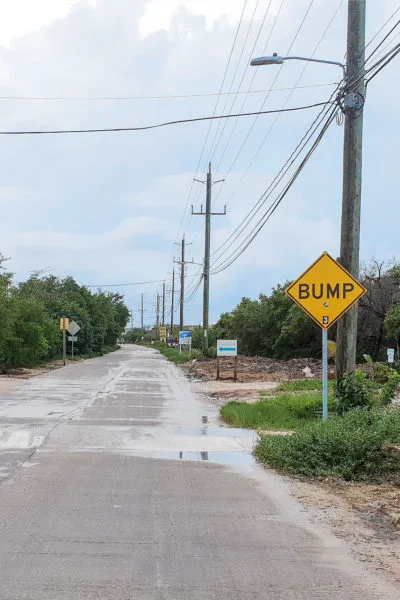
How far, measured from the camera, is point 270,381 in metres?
30.6

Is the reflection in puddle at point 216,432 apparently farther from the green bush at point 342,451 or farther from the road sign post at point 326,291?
the green bush at point 342,451

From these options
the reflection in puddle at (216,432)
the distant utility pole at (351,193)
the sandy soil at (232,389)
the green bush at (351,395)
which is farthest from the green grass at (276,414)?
→ the sandy soil at (232,389)

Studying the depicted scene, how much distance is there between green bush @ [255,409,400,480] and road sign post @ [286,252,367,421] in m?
1.86

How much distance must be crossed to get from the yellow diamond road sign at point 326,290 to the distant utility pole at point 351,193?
0.91 meters

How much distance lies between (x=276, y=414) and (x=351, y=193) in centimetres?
545

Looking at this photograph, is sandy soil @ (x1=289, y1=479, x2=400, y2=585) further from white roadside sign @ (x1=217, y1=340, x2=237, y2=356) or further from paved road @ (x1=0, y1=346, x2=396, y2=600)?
white roadside sign @ (x1=217, y1=340, x2=237, y2=356)

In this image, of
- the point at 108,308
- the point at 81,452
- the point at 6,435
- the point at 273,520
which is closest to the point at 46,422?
the point at 6,435

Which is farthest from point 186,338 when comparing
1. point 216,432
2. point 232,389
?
point 216,432

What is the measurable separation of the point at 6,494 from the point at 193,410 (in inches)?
417

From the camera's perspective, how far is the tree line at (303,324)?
42997 mm

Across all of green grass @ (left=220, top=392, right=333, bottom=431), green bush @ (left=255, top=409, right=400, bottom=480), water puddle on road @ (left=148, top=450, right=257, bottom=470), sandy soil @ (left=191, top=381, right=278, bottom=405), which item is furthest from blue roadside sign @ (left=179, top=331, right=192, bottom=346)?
green bush @ (left=255, top=409, right=400, bottom=480)

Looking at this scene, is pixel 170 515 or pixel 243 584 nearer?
pixel 243 584

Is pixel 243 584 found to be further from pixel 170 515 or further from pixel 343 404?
pixel 343 404

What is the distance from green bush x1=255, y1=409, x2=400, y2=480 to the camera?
941 centimetres
